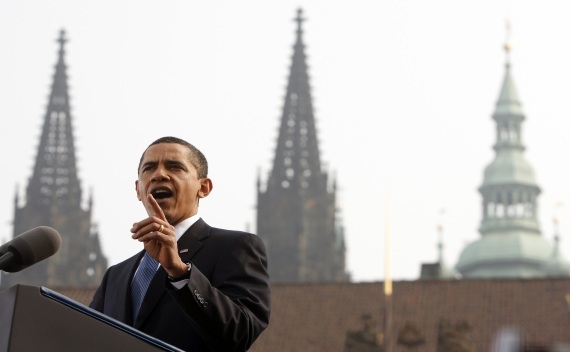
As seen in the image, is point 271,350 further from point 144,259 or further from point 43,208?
point 144,259

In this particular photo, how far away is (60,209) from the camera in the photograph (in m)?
75.5

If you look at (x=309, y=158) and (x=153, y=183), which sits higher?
(x=309, y=158)

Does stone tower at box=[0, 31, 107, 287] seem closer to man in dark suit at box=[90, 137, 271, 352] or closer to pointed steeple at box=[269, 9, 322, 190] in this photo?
pointed steeple at box=[269, 9, 322, 190]

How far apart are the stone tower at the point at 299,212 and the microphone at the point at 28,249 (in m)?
68.4

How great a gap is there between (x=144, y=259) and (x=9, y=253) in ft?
1.34

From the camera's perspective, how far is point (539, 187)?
89062mm

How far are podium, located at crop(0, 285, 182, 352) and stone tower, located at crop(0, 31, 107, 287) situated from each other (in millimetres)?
69882

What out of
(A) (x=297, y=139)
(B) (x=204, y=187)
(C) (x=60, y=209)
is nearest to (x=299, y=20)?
(A) (x=297, y=139)

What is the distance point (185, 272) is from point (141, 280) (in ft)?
1.19

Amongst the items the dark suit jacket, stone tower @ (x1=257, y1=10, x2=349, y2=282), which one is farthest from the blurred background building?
the dark suit jacket

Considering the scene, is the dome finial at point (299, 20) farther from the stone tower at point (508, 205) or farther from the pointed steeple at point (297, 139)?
the stone tower at point (508, 205)

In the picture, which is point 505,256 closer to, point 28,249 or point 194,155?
point 194,155

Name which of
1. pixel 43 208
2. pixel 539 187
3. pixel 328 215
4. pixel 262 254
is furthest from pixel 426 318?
pixel 262 254

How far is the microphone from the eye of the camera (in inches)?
174
